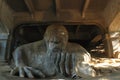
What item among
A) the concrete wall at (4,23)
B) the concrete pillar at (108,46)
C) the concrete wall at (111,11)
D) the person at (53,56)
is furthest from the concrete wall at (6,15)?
the concrete pillar at (108,46)

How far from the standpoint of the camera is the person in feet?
14.6

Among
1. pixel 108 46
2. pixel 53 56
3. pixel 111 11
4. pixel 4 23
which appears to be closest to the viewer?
pixel 53 56

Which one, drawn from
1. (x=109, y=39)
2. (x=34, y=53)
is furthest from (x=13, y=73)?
(x=109, y=39)

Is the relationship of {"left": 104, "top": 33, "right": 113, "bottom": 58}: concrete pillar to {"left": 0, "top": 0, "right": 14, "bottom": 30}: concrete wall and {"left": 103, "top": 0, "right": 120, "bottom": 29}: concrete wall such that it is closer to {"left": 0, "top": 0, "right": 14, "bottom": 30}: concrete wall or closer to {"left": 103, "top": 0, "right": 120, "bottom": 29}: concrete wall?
{"left": 103, "top": 0, "right": 120, "bottom": 29}: concrete wall

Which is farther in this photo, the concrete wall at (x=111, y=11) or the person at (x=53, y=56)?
the concrete wall at (x=111, y=11)

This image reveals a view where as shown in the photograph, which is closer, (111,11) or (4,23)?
(111,11)

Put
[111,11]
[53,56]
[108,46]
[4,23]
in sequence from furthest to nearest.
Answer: [108,46] < [4,23] < [111,11] < [53,56]

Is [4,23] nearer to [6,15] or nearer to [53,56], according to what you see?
[6,15]

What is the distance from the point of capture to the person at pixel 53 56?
4457mm

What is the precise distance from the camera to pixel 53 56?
464 centimetres

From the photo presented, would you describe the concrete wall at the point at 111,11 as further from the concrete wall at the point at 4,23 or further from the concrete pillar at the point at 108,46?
the concrete wall at the point at 4,23

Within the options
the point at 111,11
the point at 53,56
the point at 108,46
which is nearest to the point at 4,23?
the point at 53,56

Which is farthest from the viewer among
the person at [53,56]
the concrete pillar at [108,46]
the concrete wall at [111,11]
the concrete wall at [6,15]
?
the concrete pillar at [108,46]

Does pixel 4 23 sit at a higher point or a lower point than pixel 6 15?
lower
